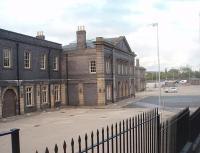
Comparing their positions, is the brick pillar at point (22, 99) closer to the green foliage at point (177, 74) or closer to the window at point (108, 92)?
the window at point (108, 92)

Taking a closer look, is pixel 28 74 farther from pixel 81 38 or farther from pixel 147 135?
pixel 147 135

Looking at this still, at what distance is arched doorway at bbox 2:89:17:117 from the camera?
101ft

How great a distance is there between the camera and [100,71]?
1679 inches

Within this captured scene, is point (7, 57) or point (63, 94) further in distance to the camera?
point (63, 94)

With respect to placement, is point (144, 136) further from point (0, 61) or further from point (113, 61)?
point (113, 61)

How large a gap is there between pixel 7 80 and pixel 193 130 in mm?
23875

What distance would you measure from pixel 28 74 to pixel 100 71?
35.6ft

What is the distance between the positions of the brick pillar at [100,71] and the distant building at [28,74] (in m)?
4.82

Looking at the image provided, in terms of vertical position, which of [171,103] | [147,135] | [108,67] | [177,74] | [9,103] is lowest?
[171,103]

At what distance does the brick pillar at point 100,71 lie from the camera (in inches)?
1670

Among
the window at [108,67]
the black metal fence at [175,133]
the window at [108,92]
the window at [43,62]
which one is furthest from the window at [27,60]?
the black metal fence at [175,133]

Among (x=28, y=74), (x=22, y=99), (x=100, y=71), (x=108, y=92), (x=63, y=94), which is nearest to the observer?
→ (x=22, y=99)

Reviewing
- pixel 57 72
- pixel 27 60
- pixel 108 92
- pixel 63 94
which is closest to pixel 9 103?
pixel 27 60

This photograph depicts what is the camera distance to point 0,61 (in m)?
30.2
